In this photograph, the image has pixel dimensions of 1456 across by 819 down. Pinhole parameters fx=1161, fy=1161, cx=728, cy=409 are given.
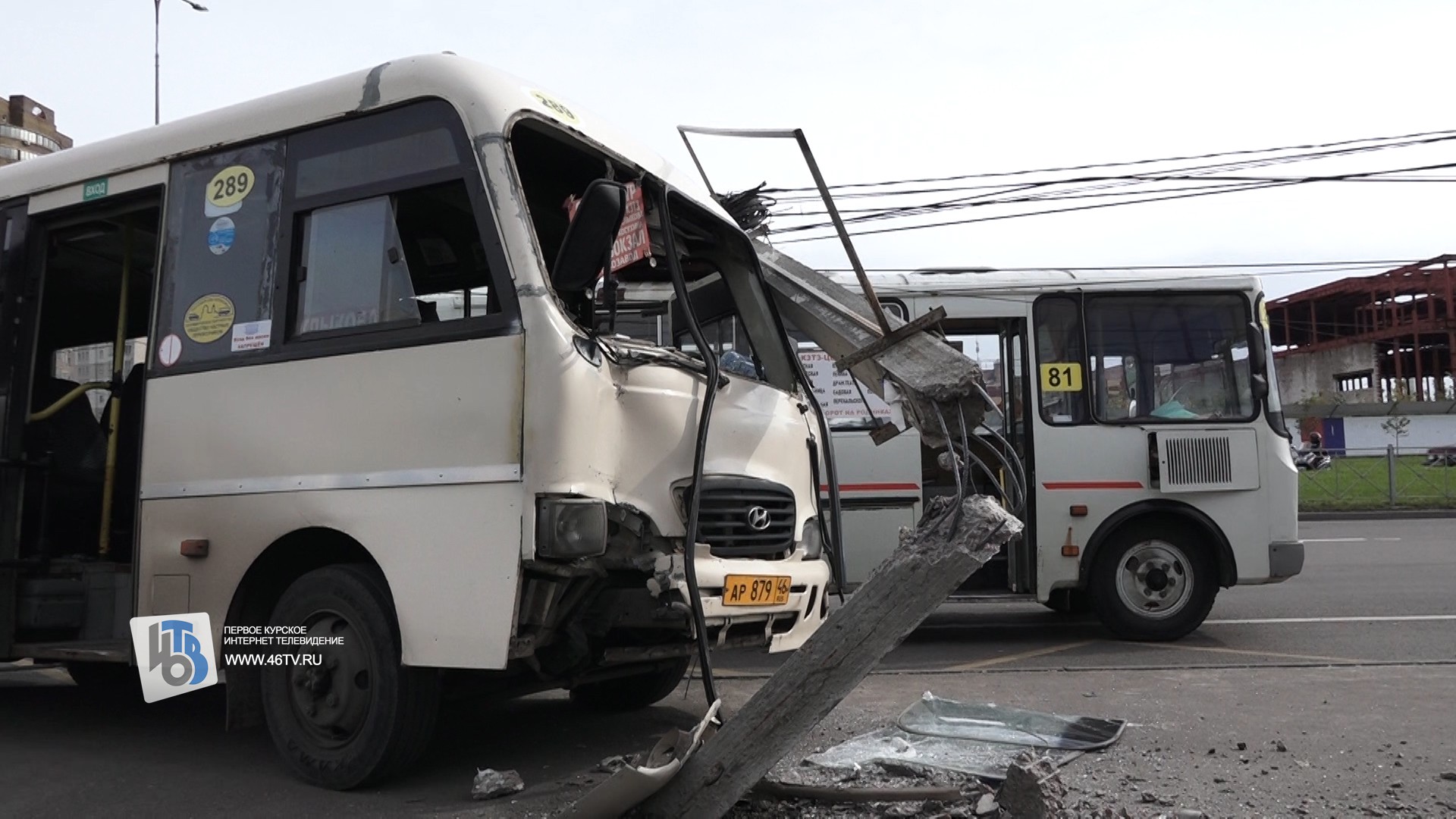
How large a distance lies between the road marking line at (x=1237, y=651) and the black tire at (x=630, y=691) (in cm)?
399

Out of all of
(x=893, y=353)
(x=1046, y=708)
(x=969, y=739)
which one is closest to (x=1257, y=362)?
(x=1046, y=708)

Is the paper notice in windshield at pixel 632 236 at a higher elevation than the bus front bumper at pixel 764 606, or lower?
higher

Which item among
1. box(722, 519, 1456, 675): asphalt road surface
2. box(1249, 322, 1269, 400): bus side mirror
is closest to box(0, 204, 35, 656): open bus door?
box(722, 519, 1456, 675): asphalt road surface

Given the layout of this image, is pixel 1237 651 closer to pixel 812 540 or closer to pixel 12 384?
pixel 812 540

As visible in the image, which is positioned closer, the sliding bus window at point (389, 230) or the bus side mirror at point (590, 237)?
the bus side mirror at point (590, 237)

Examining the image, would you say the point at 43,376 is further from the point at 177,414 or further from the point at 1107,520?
the point at 1107,520

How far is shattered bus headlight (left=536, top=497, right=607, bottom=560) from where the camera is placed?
161 inches

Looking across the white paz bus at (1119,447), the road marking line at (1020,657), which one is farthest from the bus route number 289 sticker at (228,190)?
the road marking line at (1020,657)

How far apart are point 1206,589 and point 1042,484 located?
1.42 meters

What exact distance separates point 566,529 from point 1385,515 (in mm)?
20571

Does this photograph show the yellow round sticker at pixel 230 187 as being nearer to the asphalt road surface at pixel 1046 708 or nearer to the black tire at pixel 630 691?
the asphalt road surface at pixel 1046 708

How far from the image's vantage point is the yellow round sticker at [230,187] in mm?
5086

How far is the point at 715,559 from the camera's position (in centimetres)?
458

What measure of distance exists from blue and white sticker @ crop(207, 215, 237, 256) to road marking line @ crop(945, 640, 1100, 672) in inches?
195
